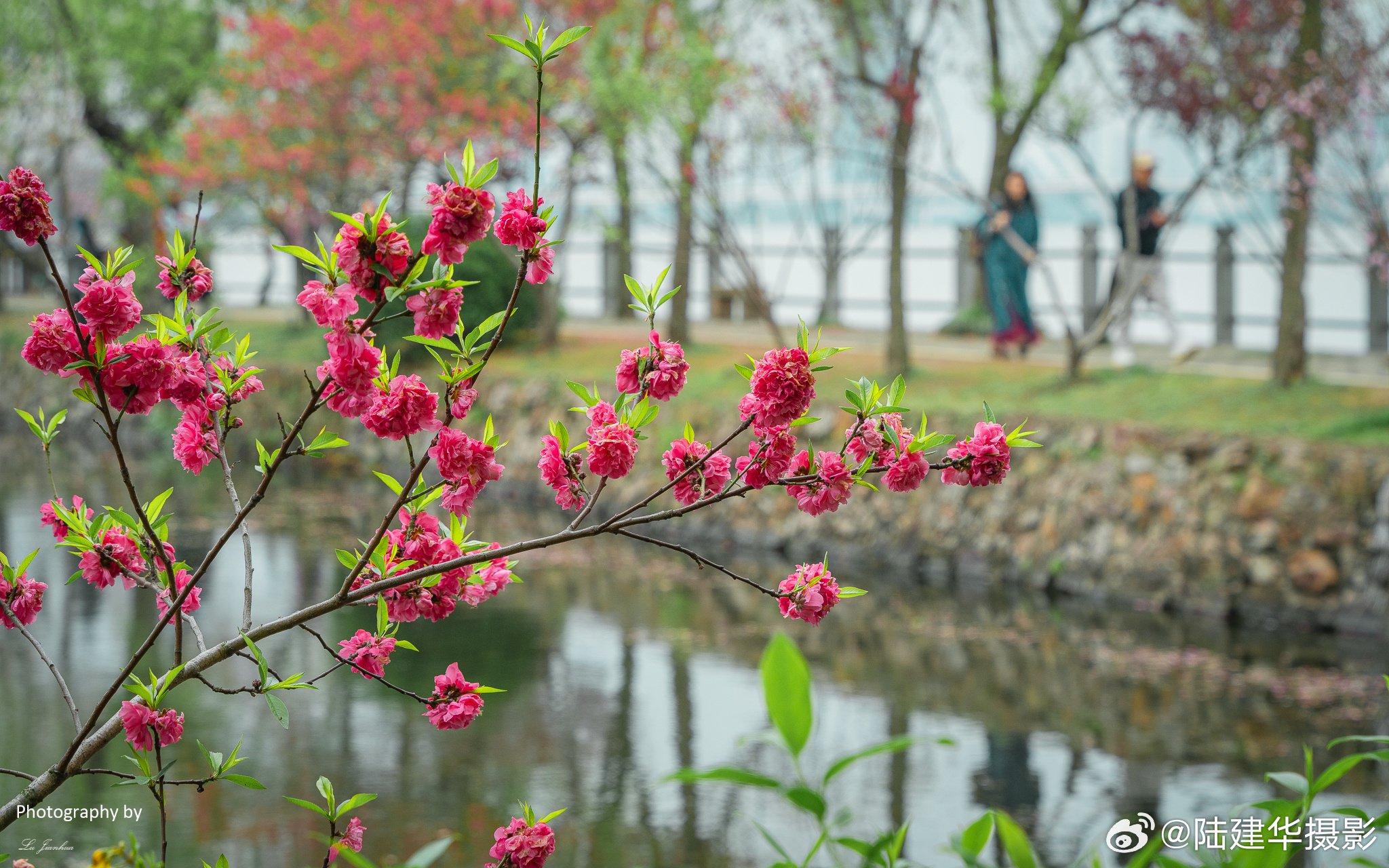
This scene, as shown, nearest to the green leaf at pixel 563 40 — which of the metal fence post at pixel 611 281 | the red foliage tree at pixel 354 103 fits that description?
the red foliage tree at pixel 354 103

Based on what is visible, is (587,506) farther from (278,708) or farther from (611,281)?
(611,281)

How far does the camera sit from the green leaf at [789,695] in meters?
1.40

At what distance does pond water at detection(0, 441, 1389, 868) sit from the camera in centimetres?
543

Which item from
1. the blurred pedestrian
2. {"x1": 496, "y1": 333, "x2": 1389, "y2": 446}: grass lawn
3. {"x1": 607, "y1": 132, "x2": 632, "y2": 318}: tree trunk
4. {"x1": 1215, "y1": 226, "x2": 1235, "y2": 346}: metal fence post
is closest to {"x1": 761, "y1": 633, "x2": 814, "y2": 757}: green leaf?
{"x1": 496, "y1": 333, "x2": 1389, "y2": 446}: grass lawn

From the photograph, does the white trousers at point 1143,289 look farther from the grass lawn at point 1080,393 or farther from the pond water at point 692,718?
the pond water at point 692,718

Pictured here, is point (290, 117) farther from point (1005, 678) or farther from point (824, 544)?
point (1005, 678)

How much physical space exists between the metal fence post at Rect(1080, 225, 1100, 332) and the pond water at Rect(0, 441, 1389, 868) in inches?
284

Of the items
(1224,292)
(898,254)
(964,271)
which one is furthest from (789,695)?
(964,271)

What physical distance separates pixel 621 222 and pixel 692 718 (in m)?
12.4

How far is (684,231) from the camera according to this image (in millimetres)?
15133

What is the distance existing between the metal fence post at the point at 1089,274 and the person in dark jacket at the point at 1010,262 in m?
2.89

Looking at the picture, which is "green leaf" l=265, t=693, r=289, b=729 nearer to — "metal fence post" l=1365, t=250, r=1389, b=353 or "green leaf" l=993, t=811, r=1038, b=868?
"green leaf" l=993, t=811, r=1038, b=868

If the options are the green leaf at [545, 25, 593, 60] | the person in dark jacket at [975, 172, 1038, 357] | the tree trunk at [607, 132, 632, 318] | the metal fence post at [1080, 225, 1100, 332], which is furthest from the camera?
the metal fence post at [1080, 225, 1100, 332]

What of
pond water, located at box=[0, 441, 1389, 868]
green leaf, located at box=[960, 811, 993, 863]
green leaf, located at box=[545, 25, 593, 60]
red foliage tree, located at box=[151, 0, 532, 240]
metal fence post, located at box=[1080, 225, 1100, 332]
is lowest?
pond water, located at box=[0, 441, 1389, 868]
